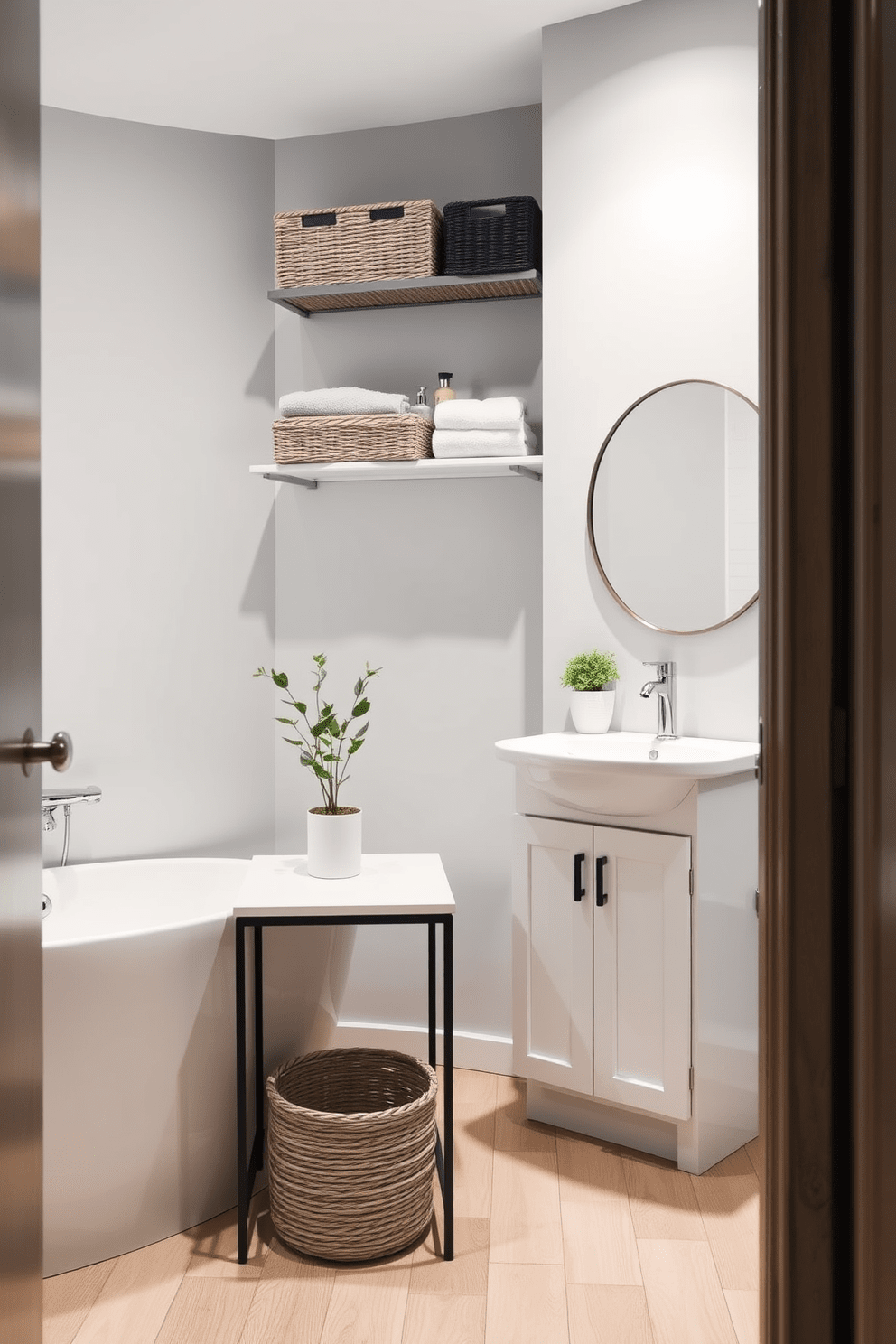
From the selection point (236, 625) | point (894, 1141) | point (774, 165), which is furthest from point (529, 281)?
point (894, 1141)

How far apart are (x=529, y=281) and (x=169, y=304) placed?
3.54 feet

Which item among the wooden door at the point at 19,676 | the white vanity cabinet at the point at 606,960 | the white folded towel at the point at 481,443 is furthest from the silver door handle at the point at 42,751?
the white folded towel at the point at 481,443

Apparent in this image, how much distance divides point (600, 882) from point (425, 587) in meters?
1.08

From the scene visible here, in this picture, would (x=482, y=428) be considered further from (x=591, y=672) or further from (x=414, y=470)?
(x=591, y=672)

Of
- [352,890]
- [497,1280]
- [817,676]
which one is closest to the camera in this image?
[817,676]

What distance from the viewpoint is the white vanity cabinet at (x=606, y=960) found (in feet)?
8.03

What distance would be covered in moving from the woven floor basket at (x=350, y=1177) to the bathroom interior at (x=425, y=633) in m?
0.06

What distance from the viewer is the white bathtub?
2.07 metres

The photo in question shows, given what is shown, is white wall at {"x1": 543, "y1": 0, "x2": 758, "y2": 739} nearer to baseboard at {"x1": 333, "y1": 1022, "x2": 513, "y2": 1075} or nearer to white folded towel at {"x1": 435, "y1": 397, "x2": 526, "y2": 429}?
white folded towel at {"x1": 435, "y1": 397, "x2": 526, "y2": 429}

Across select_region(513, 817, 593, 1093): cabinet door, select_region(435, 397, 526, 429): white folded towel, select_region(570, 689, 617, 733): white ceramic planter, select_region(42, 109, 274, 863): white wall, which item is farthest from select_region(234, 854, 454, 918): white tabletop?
select_region(435, 397, 526, 429): white folded towel

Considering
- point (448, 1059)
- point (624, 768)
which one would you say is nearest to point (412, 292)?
point (624, 768)

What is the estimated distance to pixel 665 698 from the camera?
2.73 metres

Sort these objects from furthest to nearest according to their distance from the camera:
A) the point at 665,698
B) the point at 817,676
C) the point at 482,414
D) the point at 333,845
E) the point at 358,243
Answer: the point at 358,243 < the point at 482,414 < the point at 665,698 < the point at 333,845 < the point at 817,676

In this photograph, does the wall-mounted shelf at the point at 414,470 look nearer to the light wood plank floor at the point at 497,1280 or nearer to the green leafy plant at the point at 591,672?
the green leafy plant at the point at 591,672
